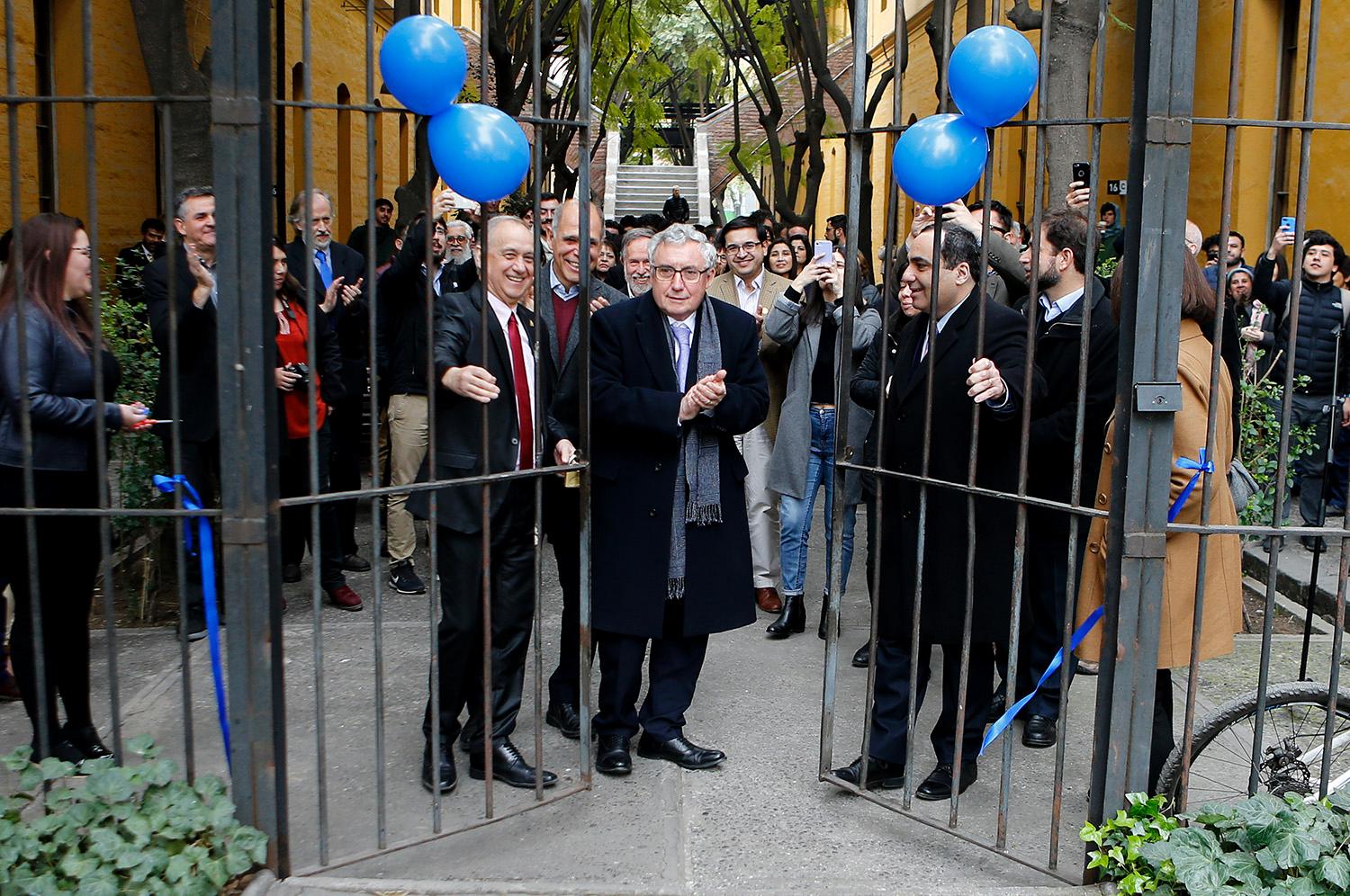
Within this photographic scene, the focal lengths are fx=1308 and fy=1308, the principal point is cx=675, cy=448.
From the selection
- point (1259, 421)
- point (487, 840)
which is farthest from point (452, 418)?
point (1259, 421)

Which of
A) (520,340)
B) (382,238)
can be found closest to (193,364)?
(520,340)

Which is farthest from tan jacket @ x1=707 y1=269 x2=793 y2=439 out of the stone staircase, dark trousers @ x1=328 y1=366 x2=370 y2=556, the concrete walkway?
the stone staircase

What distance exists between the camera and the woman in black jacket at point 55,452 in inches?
170

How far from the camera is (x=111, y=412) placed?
4.14 metres

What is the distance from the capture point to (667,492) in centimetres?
470

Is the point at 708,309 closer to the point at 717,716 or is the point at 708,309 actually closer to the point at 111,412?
the point at 717,716

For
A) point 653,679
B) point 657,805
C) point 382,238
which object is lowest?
point 657,805

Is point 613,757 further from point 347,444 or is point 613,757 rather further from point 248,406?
point 347,444

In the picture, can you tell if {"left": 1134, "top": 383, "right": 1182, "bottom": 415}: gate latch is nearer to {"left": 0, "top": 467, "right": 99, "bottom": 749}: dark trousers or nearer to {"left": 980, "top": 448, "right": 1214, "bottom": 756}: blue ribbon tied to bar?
{"left": 980, "top": 448, "right": 1214, "bottom": 756}: blue ribbon tied to bar

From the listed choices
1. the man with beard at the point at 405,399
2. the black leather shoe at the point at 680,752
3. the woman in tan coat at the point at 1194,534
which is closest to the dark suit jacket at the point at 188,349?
the man with beard at the point at 405,399

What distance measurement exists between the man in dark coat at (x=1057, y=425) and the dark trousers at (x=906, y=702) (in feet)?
1.29

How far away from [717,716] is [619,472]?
1295 millimetres

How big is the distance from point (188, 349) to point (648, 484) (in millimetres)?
2422

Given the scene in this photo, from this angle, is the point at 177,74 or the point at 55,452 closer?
the point at 55,452
